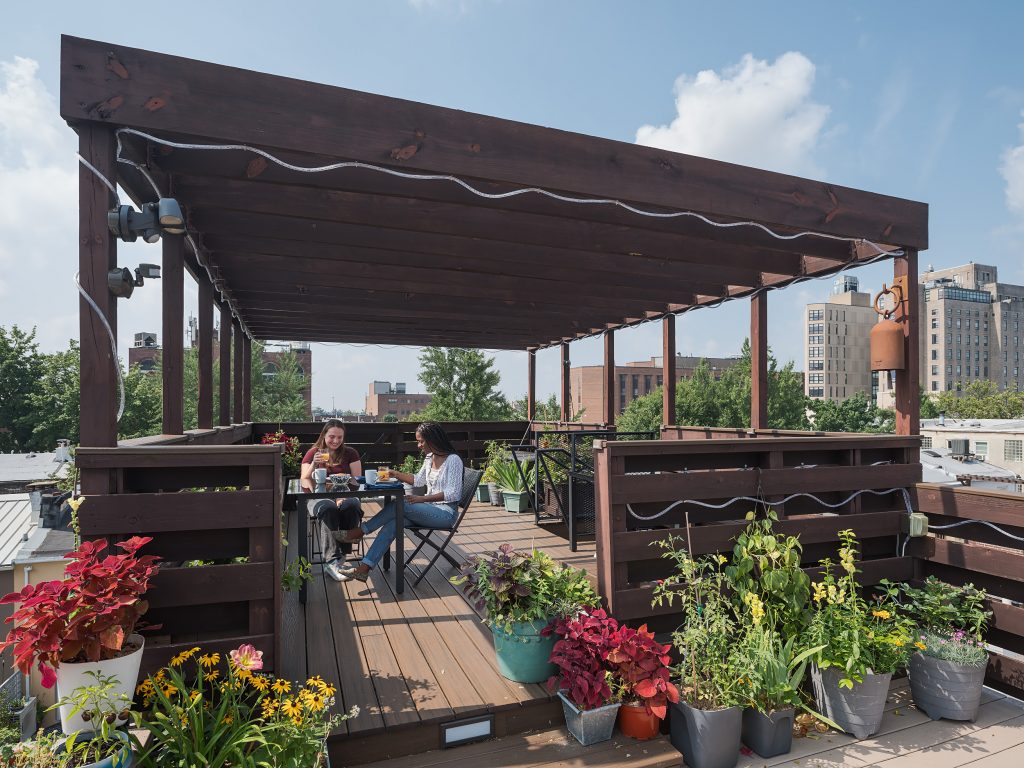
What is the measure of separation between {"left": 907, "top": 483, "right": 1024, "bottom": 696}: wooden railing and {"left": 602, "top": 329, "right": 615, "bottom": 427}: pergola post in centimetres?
468

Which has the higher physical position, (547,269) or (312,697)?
(547,269)

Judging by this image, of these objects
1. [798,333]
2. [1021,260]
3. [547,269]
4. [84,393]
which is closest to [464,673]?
[84,393]

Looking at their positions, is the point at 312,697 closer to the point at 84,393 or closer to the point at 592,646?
the point at 592,646

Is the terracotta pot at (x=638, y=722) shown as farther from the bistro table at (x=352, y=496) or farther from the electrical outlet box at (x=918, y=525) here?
the electrical outlet box at (x=918, y=525)

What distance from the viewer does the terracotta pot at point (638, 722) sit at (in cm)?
235

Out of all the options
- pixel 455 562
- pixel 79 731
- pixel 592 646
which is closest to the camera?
pixel 79 731

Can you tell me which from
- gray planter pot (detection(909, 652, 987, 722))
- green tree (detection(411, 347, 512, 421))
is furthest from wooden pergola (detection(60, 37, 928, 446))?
green tree (detection(411, 347, 512, 421))

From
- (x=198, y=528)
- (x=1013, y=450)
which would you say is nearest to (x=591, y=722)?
(x=198, y=528)

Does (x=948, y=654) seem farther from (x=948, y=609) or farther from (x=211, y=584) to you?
(x=211, y=584)

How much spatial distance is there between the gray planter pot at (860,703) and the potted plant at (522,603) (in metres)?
1.11

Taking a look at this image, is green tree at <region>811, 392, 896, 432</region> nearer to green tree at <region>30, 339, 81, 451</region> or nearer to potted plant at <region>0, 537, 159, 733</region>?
green tree at <region>30, 339, 81, 451</region>

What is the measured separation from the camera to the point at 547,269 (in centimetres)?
515

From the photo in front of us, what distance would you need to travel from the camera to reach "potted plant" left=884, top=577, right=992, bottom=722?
262cm

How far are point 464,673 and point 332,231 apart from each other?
9.67ft
